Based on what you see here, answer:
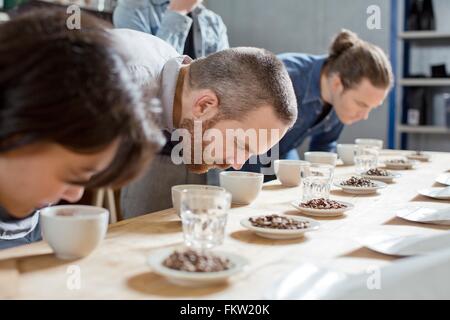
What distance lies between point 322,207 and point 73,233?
58 centimetres

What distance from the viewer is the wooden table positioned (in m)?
0.76

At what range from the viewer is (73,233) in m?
0.88

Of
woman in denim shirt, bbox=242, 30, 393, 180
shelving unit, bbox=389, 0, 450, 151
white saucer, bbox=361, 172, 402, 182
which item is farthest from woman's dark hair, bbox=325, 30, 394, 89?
shelving unit, bbox=389, 0, 450, 151

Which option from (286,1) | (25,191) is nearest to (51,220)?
(25,191)

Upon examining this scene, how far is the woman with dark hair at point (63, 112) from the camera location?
0.70m

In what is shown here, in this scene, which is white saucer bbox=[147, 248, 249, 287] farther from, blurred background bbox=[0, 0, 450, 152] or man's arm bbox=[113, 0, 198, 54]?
blurred background bbox=[0, 0, 450, 152]

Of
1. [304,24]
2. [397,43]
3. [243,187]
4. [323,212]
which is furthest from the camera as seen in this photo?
[304,24]

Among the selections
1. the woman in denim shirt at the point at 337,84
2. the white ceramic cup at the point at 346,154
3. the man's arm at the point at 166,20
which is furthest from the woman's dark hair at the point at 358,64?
the man's arm at the point at 166,20

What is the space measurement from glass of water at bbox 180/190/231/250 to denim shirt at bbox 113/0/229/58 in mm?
1657

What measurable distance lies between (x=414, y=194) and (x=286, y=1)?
11.9ft

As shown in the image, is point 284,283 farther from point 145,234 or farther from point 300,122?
point 300,122

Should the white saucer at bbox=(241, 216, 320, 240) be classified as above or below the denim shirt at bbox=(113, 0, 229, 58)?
below

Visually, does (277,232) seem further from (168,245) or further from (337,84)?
(337,84)

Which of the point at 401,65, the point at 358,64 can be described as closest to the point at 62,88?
the point at 358,64
